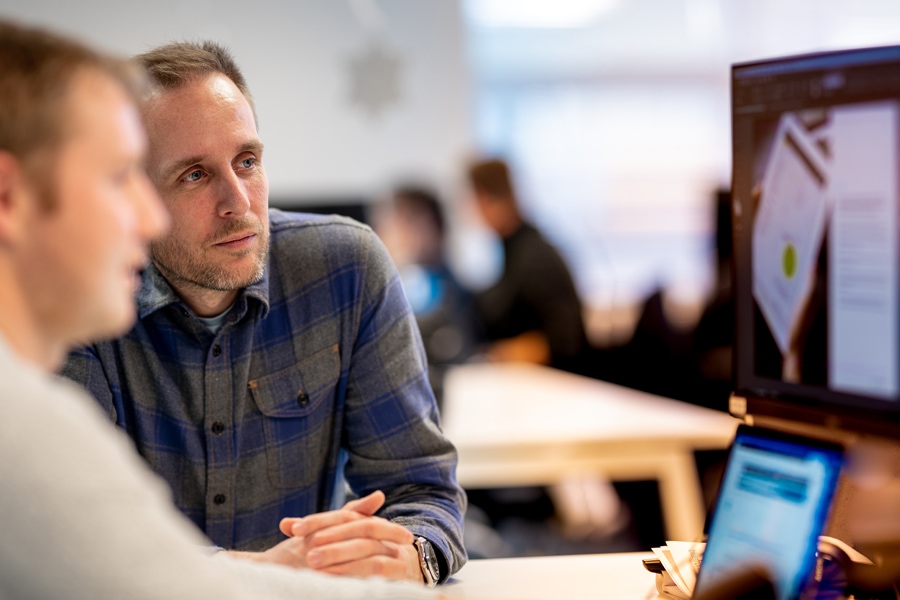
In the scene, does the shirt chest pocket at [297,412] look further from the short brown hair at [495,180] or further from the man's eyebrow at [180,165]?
the short brown hair at [495,180]

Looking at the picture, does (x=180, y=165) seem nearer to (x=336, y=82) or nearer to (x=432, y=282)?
(x=432, y=282)

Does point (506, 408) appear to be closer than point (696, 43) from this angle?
Yes

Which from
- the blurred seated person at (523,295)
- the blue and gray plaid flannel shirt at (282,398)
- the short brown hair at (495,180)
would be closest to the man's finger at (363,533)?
the blue and gray plaid flannel shirt at (282,398)

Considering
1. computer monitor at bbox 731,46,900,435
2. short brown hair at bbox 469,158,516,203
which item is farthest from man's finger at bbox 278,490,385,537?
short brown hair at bbox 469,158,516,203

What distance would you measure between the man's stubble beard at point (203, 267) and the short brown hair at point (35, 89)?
66 cm

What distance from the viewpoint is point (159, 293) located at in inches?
59.6

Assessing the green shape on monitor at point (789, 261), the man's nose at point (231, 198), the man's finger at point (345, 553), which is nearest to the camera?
the green shape on monitor at point (789, 261)

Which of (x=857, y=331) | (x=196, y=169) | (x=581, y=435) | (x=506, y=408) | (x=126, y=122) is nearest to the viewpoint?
(x=126, y=122)

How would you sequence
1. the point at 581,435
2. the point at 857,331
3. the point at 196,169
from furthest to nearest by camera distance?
the point at 581,435, the point at 196,169, the point at 857,331

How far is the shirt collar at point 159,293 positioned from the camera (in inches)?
59.2

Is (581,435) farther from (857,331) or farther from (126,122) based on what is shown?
(126,122)

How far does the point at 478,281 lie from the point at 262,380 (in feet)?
15.4

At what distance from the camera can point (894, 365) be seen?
0.94m

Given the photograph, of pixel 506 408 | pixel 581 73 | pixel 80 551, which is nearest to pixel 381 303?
pixel 80 551
